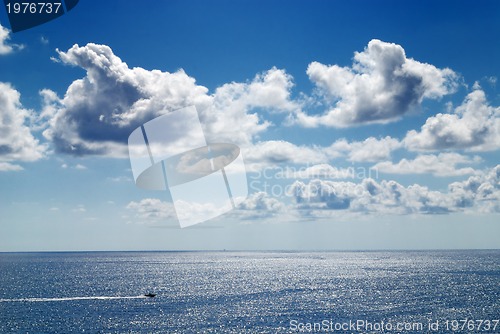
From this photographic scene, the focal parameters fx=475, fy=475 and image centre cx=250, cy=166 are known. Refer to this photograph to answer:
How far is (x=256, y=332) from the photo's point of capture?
6681 centimetres

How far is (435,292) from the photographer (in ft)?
371

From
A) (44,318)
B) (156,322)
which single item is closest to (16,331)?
(44,318)

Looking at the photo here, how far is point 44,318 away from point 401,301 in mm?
67211

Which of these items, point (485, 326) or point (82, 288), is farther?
point (82, 288)

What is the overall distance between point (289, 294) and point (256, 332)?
150 feet

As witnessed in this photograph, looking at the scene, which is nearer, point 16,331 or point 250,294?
point 16,331

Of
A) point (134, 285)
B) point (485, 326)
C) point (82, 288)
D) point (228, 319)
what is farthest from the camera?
point (134, 285)

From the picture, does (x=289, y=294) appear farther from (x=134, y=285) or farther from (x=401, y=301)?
(x=134, y=285)

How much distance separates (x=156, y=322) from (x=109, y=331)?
8775mm

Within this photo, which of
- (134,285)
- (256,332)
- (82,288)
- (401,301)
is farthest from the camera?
(134,285)

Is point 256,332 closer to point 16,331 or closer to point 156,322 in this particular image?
point 156,322

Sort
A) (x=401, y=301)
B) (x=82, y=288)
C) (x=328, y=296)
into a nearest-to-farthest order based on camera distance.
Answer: (x=401, y=301)
(x=328, y=296)
(x=82, y=288)

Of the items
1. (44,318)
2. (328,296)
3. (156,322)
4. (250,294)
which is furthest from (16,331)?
(328,296)

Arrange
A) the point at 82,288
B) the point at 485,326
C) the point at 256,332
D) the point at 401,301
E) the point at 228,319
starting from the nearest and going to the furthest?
the point at 256,332
the point at 485,326
the point at 228,319
the point at 401,301
the point at 82,288
